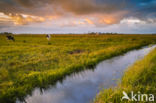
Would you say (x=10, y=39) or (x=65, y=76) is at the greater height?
(x=10, y=39)

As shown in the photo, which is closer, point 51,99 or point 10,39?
point 51,99

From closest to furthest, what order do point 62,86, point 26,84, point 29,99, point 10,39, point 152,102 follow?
point 152,102, point 29,99, point 26,84, point 62,86, point 10,39

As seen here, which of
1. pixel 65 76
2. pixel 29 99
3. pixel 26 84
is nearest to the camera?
pixel 29 99

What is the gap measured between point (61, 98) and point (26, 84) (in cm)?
201

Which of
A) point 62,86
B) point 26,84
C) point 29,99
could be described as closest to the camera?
point 29,99

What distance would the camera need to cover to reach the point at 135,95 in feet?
11.1

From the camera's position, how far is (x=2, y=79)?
5.26 meters

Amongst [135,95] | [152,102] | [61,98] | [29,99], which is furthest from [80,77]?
[152,102]

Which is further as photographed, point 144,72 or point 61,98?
point 144,72

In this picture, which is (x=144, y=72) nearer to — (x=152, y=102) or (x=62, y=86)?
(x=152, y=102)

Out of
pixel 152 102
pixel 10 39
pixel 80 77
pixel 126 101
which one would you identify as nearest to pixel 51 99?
pixel 80 77

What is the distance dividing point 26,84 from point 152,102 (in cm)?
537

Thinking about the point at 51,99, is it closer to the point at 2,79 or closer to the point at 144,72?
the point at 2,79

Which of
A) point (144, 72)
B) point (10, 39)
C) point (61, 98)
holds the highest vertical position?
point (10, 39)
